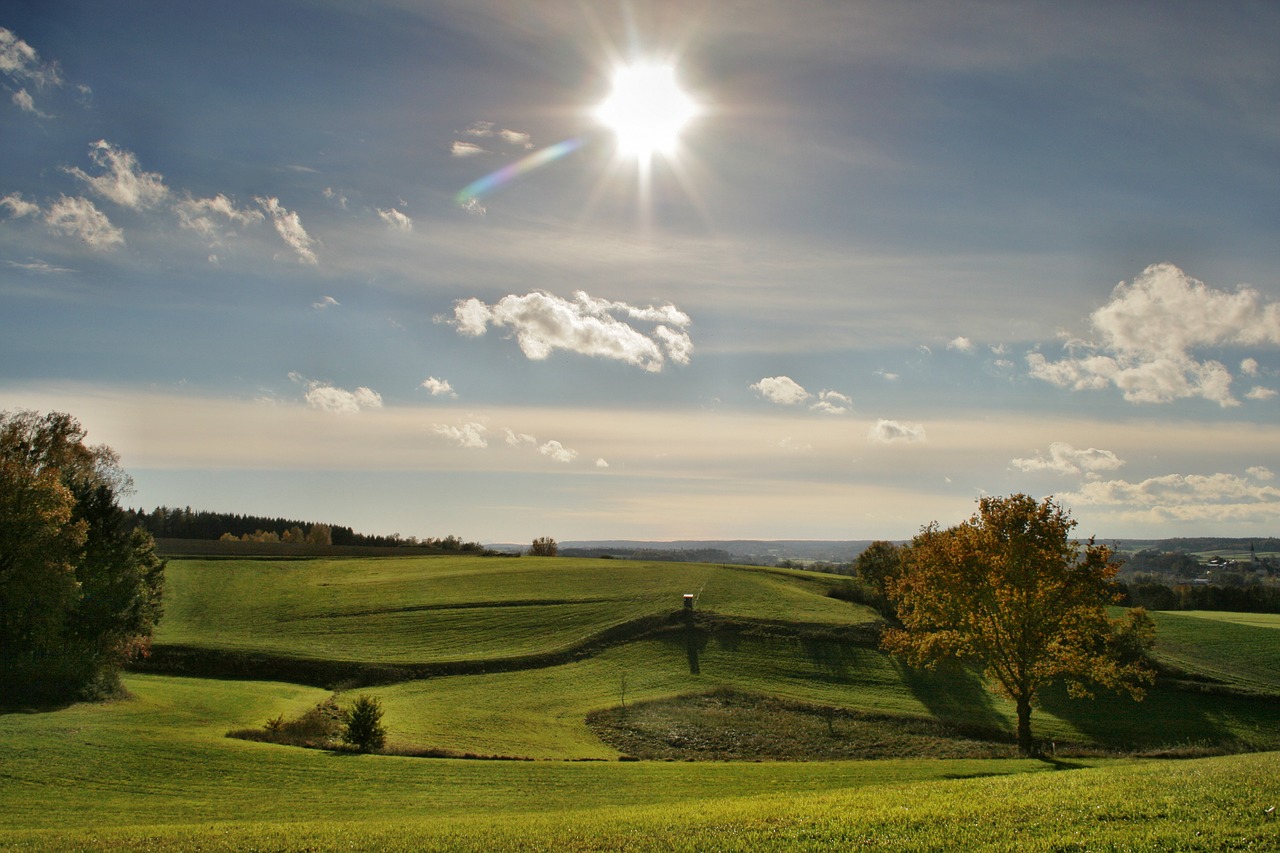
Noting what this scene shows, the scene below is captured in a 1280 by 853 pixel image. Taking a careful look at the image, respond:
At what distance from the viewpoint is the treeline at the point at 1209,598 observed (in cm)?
10556

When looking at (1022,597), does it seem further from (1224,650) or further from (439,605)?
(439,605)

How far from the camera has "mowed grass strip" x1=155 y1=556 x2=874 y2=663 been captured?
62.5 m

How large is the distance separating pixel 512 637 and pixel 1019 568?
A: 4283cm

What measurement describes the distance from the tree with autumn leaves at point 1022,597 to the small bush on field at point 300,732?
101 feet

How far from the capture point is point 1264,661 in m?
59.6

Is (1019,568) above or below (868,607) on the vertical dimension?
above

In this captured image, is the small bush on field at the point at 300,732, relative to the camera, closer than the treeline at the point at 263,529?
Yes

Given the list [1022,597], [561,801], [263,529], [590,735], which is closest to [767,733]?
[590,735]

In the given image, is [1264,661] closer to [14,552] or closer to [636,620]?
[636,620]

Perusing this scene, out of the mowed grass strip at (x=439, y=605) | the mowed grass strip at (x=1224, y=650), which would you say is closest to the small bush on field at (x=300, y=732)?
the mowed grass strip at (x=439, y=605)

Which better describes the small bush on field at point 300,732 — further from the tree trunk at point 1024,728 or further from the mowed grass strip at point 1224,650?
the mowed grass strip at point 1224,650

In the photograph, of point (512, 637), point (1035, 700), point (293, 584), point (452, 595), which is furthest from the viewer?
point (293, 584)

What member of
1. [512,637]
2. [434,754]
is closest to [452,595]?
[512,637]

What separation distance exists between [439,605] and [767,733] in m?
42.7
